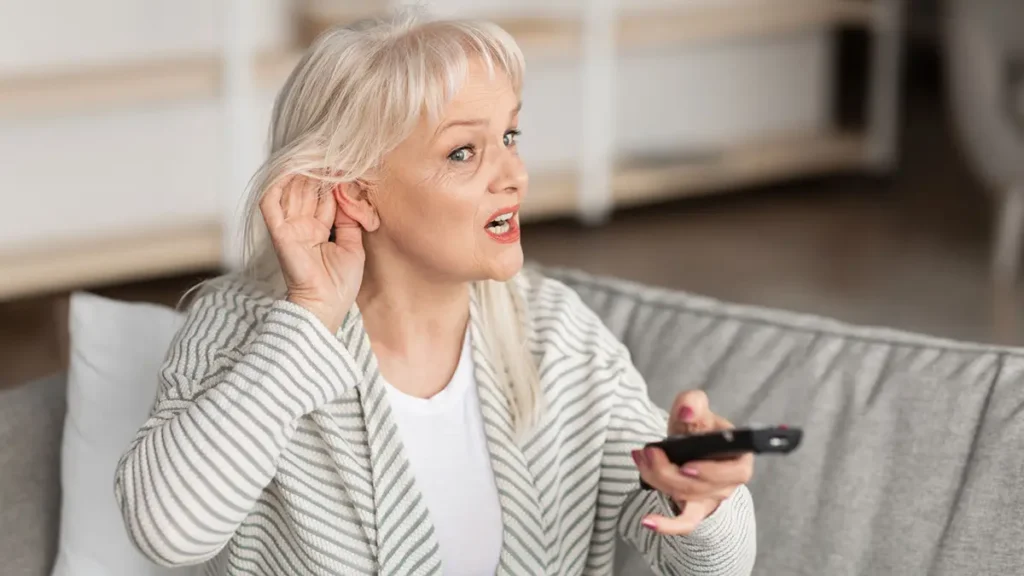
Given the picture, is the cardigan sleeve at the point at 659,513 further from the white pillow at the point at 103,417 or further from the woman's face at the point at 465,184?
the white pillow at the point at 103,417

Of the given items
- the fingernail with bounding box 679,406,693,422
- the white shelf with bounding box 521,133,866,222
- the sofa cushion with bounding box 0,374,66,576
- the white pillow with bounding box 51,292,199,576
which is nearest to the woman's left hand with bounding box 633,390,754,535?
the fingernail with bounding box 679,406,693,422

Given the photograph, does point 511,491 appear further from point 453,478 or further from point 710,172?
point 710,172

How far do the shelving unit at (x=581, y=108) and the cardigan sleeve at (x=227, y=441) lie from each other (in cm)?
231

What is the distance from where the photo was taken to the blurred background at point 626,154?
3926 mm

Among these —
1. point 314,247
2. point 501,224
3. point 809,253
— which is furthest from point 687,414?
point 809,253

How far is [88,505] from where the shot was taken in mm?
1718

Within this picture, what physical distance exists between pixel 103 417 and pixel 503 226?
0.63m

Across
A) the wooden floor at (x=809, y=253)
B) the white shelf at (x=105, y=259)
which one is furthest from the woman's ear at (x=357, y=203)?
the white shelf at (x=105, y=259)

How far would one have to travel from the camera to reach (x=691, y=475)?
1.24m

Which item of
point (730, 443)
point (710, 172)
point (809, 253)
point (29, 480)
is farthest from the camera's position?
point (710, 172)

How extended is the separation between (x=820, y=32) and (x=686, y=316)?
12.5 feet

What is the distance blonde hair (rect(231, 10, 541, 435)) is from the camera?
1383 millimetres

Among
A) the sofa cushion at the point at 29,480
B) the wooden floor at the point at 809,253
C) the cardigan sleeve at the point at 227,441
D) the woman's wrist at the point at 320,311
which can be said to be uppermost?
the woman's wrist at the point at 320,311

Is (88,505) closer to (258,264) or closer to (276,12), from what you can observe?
(258,264)
